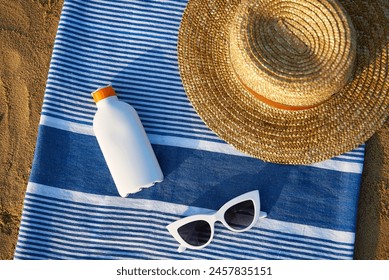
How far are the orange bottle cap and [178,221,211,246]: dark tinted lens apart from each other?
0.44m

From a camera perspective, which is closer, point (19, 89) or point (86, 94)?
point (86, 94)

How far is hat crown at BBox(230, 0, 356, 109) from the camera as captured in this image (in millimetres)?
880

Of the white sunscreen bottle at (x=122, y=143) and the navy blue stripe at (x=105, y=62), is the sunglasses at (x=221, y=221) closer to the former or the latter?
the white sunscreen bottle at (x=122, y=143)

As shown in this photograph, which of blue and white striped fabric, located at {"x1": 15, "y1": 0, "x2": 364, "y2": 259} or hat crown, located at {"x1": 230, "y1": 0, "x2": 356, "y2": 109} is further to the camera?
blue and white striped fabric, located at {"x1": 15, "y1": 0, "x2": 364, "y2": 259}

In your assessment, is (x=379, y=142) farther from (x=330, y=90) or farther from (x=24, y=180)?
(x=24, y=180)

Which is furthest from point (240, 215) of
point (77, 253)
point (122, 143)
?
point (77, 253)

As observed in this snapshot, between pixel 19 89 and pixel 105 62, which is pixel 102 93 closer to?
pixel 105 62

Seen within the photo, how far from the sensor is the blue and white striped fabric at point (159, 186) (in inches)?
43.6

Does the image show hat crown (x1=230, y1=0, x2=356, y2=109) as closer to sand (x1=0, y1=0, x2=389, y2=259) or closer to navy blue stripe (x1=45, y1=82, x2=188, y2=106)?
navy blue stripe (x1=45, y1=82, x2=188, y2=106)

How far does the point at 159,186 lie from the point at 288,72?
1.65ft

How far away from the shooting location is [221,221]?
1.10 m

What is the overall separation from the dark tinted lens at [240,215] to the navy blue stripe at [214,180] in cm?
4

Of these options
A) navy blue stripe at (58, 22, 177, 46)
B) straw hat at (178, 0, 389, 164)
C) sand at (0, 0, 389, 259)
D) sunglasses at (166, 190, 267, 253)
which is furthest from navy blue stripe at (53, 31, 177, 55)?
sunglasses at (166, 190, 267, 253)
